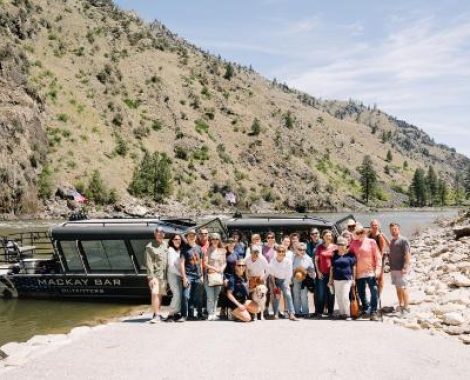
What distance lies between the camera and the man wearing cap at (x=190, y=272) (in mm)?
14219

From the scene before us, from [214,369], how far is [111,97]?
Result: 98.7m

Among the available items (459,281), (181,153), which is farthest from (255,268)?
(181,153)

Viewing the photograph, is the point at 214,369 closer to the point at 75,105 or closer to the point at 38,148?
the point at 38,148

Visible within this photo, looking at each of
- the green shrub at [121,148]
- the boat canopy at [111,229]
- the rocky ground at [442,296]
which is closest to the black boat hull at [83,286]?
the boat canopy at [111,229]

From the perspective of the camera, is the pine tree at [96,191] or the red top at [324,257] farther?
the pine tree at [96,191]

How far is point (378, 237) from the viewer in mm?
15148

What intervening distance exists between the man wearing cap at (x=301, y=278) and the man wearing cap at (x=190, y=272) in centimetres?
256

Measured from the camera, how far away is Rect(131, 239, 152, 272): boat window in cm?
2022

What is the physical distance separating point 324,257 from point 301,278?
85cm

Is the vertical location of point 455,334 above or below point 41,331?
above

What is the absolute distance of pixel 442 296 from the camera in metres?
16.2

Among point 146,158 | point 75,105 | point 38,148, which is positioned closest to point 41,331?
point 38,148

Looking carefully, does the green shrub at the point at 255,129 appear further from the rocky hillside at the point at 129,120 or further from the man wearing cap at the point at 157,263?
the man wearing cap at the point at 157,263

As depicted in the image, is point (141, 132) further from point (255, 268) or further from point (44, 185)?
point (255, 268)
